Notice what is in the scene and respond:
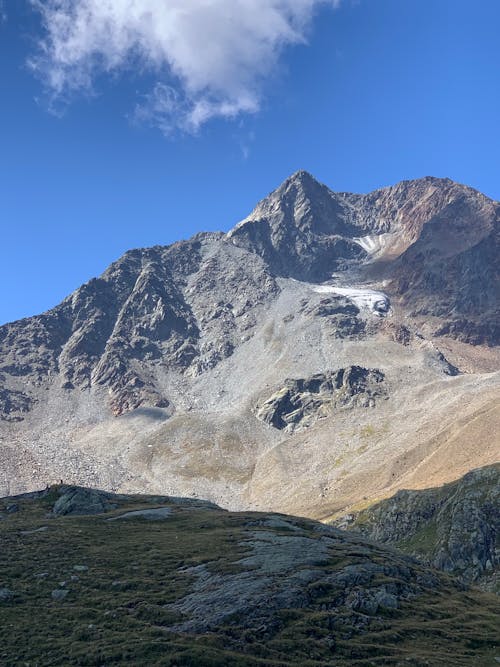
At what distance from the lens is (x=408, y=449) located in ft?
542

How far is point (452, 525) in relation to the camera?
83562 mm

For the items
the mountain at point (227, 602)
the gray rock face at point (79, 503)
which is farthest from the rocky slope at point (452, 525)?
the gray rock face at point (79, 503)

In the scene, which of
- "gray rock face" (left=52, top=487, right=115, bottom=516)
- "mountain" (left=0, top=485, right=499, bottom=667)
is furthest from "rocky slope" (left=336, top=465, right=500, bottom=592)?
"gray rock face" (left=52, top=487, right=115, bottom=516)

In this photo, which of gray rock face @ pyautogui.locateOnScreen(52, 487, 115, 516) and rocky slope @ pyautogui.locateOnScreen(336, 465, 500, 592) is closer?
gray rock face @ pyautogui.locateOnScreen(52, 487, 115, 516)

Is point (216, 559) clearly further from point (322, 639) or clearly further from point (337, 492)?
point (337, 492)

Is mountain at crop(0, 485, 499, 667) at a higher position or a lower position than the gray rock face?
lower

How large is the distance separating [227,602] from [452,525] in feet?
187

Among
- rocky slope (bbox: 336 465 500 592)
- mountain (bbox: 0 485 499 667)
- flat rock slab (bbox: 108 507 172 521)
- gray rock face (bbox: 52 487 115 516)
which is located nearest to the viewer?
mountain (bbox: 0 485 499 667)

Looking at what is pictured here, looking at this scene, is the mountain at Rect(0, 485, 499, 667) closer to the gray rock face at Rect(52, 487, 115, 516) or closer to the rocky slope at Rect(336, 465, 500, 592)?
the gray rock face at Rect(52, 487, 115, 516)

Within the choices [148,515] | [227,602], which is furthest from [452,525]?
[227,602]

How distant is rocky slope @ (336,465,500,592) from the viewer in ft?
250

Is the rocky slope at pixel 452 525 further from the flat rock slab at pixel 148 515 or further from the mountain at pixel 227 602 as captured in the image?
the flat rock slab at pixel 148 515

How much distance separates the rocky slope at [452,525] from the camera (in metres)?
76.3

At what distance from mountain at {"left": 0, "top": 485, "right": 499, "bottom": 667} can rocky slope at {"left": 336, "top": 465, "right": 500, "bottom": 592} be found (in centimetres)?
2398
